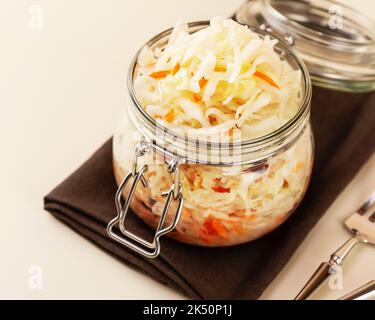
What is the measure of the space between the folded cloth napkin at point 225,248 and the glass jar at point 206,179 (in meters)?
0.03

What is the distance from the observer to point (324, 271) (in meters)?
1.00

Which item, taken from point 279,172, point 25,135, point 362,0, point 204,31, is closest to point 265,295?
point 279,172

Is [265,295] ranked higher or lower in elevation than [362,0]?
lower

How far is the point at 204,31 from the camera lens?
3.11ft

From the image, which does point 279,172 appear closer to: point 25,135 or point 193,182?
point 193,182

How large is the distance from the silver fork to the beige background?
0.06 ft

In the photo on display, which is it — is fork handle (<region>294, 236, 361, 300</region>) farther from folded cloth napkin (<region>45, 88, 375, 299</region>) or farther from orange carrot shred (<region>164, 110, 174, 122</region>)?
orange carrot shred (<region>164, 110, 174, 122</region>)

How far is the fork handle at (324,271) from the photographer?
3.21 feet

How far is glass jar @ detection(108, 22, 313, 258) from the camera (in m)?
0.89

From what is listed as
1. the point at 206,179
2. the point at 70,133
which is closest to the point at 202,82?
the point at 206,179

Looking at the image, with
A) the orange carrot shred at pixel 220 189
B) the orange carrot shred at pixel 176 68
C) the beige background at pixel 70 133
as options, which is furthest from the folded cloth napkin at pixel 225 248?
the orange carrot shred at pixel 176 68

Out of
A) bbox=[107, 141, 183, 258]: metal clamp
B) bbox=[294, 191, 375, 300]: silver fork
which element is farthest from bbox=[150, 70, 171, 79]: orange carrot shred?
bbox=[294, 191, 375, 300]: silver fork

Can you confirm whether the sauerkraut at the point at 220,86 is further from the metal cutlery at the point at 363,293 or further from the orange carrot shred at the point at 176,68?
the metal cutlery at the point at 363,293

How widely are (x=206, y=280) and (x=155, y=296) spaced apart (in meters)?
0.08
